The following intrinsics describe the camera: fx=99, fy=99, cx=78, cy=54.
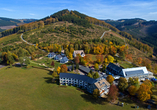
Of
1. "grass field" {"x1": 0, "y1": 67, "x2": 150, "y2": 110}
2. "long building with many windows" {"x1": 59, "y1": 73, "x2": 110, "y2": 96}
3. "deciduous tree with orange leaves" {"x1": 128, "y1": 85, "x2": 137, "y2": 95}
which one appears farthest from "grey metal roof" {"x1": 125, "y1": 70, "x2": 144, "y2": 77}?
"grass field" {"x1": 0, "y1": 67, "x2": 150, "y2": 110}

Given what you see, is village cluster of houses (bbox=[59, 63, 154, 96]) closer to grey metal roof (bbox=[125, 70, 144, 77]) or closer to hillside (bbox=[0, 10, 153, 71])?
grey metal roof (bbox=[125, 70, 144, 77])

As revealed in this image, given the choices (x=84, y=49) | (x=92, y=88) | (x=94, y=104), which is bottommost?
(x=94, y=104)

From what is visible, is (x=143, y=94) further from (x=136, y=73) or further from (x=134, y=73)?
(x=136, y=73)

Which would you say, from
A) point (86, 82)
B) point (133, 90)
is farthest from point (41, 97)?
point (133, 90)

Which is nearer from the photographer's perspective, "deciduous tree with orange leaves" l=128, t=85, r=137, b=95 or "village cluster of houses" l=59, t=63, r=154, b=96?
"deciduous tree with orange leaves" l=128, t=85, r=137, b=95

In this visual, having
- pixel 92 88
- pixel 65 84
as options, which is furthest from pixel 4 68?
pixel 92 88

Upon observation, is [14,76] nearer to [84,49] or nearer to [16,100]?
[16,100]
